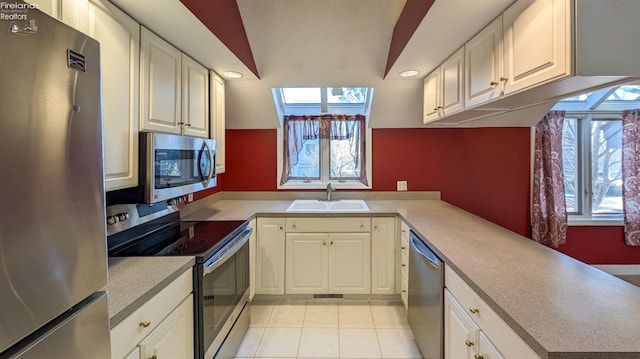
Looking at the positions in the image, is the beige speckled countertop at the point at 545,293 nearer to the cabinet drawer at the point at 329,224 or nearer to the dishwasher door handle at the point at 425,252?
the dishwasher door handle at the point at 425,252

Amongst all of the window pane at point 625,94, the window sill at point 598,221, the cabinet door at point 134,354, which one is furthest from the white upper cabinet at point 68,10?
the window pane at point 625,94

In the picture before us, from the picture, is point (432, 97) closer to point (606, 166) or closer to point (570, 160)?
point (570, 160)

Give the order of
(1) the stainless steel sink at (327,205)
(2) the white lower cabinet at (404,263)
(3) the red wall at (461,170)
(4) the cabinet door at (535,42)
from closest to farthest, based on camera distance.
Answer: (4) the cabinet door at (535,42), (2) the white lower cabinet at (404,263), (1) the stainless steel sink at (327,205), (3) the red wall at (461,170)

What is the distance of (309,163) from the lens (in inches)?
143

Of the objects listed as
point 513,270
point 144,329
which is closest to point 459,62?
point 513,270

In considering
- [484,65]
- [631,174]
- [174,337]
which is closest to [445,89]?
[484,65]

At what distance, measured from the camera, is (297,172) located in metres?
3.64

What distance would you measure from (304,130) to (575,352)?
9.83ft

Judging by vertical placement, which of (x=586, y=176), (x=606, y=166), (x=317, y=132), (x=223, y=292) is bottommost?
(x=223, y=292)

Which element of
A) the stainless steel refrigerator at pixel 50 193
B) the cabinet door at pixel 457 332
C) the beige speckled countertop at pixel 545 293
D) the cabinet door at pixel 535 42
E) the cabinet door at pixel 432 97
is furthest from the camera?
the cabinet door at pixel 432 97

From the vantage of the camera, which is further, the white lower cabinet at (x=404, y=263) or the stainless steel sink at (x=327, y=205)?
the stainless steel sink at (x=327, y=205)

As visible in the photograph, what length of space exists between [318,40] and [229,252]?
1.78 meters

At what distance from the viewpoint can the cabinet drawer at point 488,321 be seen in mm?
973

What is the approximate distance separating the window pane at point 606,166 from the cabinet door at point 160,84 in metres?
4.31
